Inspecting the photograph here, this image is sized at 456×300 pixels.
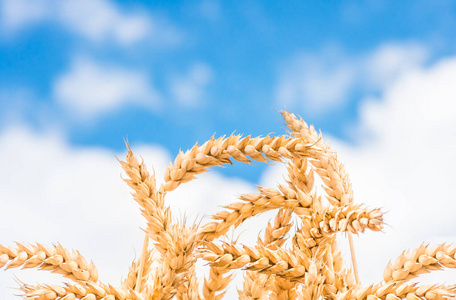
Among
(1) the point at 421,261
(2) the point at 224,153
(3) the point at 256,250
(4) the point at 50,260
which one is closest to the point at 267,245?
(3) the point at 256,250

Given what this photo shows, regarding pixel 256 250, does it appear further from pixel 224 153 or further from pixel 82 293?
pixel 82 293

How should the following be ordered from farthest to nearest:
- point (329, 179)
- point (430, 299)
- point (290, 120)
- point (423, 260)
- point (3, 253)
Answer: point (290, 120), point (329, 179), point (3, 253), point (423, 260), point (430, 299)

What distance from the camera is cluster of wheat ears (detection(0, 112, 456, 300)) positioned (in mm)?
1079

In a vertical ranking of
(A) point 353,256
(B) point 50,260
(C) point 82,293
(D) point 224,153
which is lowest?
(C) point 82,293

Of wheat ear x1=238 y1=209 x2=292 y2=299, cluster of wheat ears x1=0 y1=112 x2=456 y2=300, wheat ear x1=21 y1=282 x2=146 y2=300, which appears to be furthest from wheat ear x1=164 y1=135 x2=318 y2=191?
wheat ear x1=21 y1=282 x2=146 y2=300

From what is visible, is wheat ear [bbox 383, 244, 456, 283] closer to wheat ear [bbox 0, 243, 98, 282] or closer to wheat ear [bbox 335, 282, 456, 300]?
wheat ear [bbox 335, 282, 456, 300]

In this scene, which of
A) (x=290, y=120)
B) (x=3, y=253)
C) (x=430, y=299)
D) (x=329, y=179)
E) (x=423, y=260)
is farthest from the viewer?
(x=290, y=120)

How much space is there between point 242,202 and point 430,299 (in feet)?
1.67

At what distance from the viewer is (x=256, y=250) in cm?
114

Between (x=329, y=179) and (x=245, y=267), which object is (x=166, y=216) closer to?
(x=245, y=267)

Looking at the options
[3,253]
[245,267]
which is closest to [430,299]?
[245,267]

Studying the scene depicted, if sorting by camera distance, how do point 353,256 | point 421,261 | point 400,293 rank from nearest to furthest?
point 400,293 → point 421,261 → point 353,256

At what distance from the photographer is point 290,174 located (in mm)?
1408

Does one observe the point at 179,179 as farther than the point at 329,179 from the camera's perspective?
No
